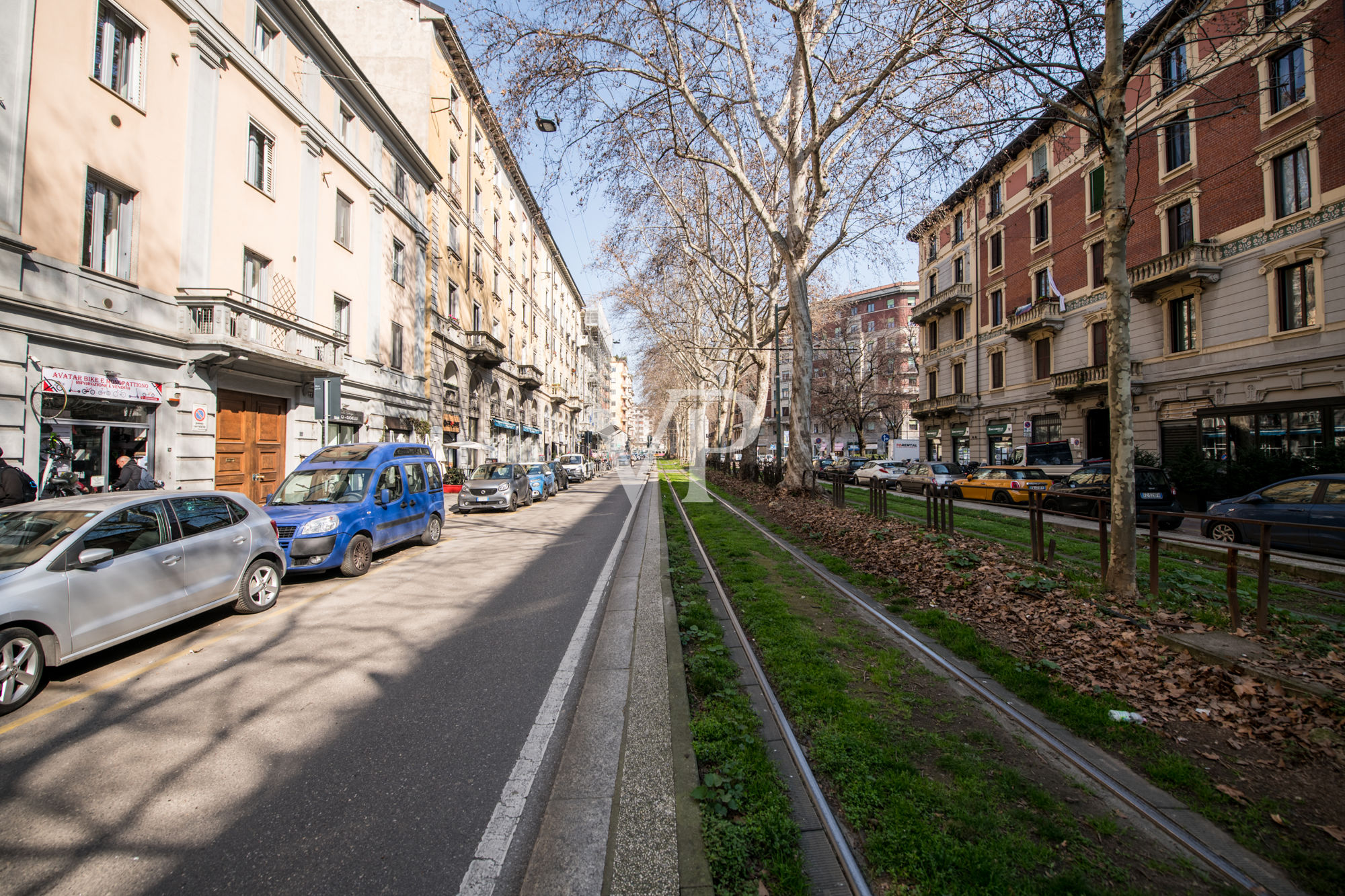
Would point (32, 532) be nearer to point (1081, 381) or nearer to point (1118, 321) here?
point (1118, 321)

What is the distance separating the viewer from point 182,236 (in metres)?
13.1

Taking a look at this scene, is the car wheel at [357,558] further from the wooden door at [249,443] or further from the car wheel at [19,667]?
the wooden door at [249,443]

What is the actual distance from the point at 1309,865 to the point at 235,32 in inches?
860

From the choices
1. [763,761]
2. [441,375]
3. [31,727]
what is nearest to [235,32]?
[441,375]

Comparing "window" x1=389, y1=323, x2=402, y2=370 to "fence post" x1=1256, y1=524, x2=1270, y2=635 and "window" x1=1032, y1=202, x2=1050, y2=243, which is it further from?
"window" x1=1032, y1=202, x2=1050, y2=243

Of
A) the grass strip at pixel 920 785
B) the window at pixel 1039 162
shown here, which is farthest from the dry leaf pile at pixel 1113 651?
the window at pixel 1039 162

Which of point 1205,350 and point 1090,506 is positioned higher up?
point 1205,350

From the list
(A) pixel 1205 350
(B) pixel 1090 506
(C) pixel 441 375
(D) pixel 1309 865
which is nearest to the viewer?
(D) pixel 1309 865

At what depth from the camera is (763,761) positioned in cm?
344

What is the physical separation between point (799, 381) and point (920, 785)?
13036 mm

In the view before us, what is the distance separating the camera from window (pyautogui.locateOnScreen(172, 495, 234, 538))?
19.5 feet

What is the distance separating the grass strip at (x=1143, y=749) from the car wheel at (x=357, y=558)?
7.65m

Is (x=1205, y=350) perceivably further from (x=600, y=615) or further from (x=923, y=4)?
(x=600, y=615)

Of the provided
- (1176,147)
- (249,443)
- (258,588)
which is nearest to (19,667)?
(258,588)
